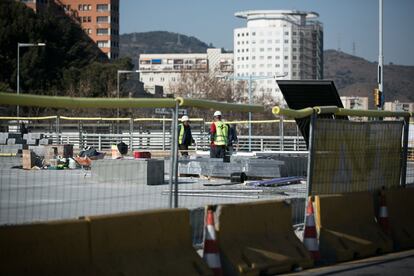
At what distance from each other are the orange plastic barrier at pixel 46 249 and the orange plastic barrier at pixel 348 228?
381 cm

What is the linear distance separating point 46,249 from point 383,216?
5.91 meters

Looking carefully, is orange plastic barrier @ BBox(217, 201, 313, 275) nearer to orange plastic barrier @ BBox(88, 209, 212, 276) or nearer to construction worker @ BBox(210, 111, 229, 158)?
orange plastic barrier @ BBox(88, 209, 212, 276)

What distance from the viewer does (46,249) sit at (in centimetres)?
768

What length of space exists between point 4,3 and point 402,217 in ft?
273

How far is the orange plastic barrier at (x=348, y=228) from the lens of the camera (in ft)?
36.3

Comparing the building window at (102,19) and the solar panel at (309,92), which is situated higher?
the building window at (102,19)

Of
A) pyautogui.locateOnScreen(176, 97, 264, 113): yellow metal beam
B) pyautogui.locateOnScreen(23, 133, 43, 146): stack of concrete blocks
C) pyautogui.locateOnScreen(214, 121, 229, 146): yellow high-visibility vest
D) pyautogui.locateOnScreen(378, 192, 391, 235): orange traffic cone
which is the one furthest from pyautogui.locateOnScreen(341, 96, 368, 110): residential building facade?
pyautogui.locateOnScreen(176, 97, 264, 113): yellow metal beam

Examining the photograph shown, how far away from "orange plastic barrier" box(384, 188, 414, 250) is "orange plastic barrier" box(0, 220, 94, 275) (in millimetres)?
5631

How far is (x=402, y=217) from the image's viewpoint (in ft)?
41.8

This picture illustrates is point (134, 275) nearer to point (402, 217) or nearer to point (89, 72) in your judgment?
point (402, 217)

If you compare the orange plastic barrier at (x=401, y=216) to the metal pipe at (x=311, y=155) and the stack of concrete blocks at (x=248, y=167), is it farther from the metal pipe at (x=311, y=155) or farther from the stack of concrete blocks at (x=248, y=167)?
the stack of concrete blocks at (x=248, y=167)

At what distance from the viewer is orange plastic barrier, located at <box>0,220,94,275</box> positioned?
743 centimetres

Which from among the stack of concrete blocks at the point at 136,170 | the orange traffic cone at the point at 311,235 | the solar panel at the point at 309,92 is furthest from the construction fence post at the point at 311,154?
the stack of concrete blocks at the point at 136,170

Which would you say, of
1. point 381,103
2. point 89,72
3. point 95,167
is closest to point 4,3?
point 89,72
